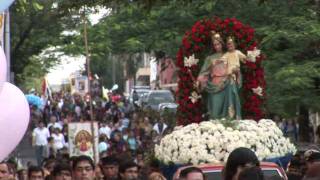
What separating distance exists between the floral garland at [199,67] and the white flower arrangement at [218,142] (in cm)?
167

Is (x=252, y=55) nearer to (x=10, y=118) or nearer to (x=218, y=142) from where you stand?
(x=218, y=142)

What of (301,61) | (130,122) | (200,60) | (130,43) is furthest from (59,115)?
(200,60)

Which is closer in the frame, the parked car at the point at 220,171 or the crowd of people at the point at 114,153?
the crowd of people at the point at 114,153

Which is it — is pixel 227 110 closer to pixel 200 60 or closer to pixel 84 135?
pixel 200 60

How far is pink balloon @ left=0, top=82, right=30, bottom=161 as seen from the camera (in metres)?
6.88

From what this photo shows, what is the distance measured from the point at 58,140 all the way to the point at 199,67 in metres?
10.9

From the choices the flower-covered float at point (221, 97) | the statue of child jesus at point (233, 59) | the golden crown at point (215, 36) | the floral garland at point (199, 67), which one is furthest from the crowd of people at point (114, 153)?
the golden crown at point (215, 36)

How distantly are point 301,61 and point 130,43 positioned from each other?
473 centimetres

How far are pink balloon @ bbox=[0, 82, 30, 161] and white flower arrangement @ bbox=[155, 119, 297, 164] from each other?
501 cm

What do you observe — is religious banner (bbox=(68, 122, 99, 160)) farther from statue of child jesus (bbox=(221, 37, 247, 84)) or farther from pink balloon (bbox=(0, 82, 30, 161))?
pink balloon (bbox=(0, 82, 30, 161))

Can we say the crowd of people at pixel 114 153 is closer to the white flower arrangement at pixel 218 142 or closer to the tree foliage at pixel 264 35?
the white flower arrangement at pixel 218 142

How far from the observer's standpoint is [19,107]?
23.4ft

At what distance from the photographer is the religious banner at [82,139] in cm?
1819


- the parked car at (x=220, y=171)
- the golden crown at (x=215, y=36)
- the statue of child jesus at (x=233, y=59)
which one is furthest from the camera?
the golden crown at (x=215, y=36)
